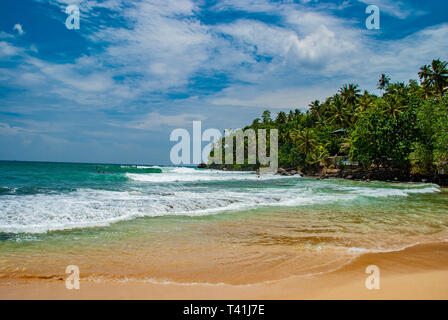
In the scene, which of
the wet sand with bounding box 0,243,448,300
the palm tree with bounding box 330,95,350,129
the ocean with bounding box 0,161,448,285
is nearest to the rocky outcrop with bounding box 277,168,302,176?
the palm tree with bounding box 330,95,350,129

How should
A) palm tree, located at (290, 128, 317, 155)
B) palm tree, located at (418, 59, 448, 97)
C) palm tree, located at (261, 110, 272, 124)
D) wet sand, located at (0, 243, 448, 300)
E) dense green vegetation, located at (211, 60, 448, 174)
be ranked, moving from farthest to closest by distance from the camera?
palm tree, located at (261, 110, 272, 124)
palm tree, located at (290, 128, 317, 155)
palm tree, located at (418, 59, 448, 97)
dense green vegetation, located at (211, 60, 448, 174)
wet sand, located at (0, 243, 448, 300)

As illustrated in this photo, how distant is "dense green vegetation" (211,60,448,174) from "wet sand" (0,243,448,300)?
2318 cm

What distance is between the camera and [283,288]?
3818mm

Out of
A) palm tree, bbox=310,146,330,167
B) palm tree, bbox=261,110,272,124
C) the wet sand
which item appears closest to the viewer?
the wet sand

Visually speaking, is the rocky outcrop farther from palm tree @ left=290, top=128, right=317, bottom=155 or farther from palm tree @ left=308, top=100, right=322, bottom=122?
palm tree @ left=308, top=100, right=322, bottom=122

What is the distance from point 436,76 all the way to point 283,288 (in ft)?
156

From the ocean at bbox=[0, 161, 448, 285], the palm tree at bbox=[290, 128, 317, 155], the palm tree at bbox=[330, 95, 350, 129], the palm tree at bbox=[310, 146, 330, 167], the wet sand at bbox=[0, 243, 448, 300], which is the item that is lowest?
the ocean at bbox=[0, 161, 448, 285]

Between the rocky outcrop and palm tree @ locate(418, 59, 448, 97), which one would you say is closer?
palm tree @ locate(418, 59, 448, 97)

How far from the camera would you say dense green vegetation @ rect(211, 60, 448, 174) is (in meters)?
25.6

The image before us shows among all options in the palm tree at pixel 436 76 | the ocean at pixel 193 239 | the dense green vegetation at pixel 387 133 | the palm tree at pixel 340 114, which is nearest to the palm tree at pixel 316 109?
the dense green vegetation at pixel 387 133

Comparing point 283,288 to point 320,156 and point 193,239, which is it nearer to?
point 193,239

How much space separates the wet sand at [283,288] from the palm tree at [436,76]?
1781 inches
